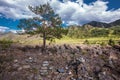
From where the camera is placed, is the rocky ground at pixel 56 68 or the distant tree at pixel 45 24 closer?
the rocky ground at pixel 56 68

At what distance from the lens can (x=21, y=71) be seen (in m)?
21.4

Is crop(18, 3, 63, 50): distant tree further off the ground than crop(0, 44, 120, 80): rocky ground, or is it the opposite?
crop(18, 3, 63, 50): distant tree

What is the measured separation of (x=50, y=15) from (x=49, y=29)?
286 cm

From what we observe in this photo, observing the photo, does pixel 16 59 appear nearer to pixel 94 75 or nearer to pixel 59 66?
pixel 59 66

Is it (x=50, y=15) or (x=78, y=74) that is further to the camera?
(x=50, y=15)

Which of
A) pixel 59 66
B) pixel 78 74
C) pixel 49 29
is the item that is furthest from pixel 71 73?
pixel 49 29

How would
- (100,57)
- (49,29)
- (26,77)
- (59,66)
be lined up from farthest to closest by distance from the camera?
1. (49,29)
2. (100,57)
3. (59,66)
4. (26,77)

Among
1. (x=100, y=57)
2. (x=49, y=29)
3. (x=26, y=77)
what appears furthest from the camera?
(x=49, y=29)

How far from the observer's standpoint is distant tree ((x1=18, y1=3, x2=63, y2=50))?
3203 cm

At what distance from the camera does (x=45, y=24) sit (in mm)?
32531

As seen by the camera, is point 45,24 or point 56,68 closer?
point 56,68

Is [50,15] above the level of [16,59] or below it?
above

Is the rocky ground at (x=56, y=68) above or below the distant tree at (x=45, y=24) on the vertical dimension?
below

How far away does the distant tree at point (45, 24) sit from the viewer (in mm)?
32031
